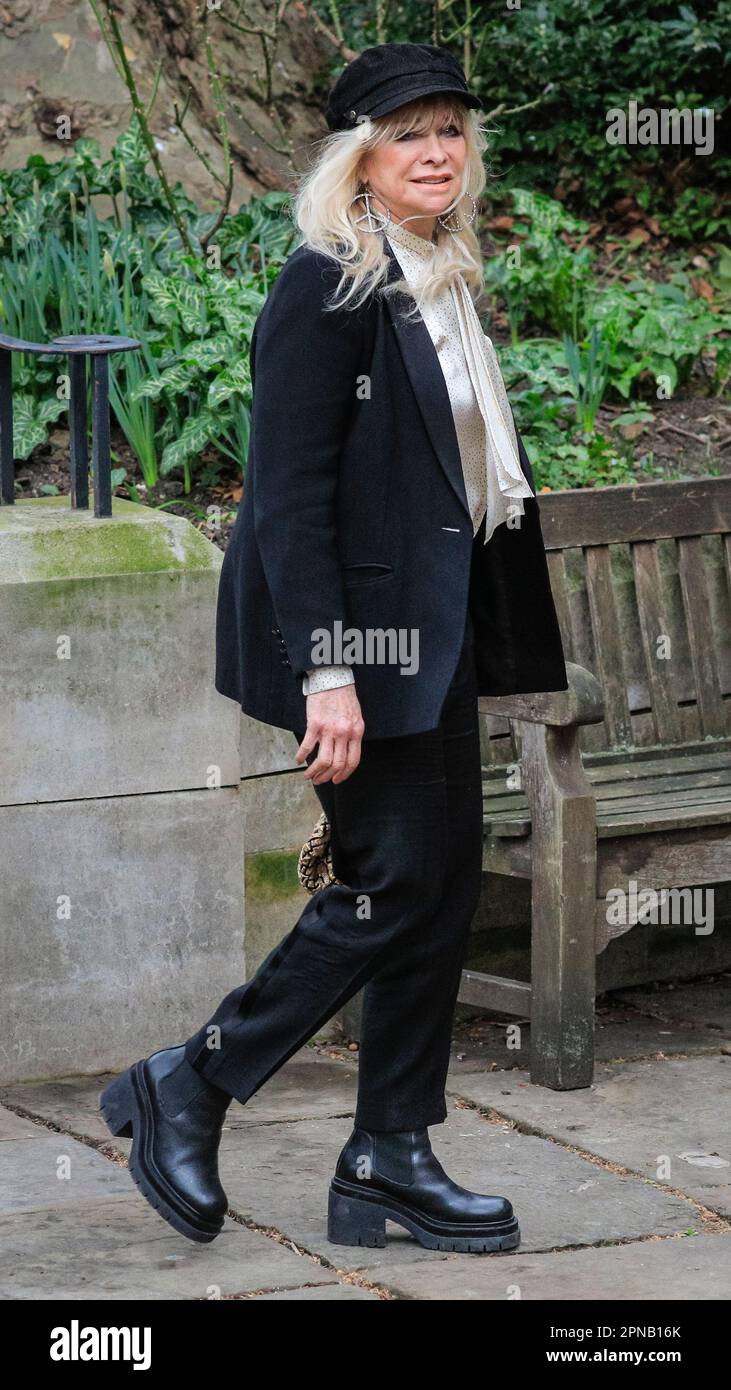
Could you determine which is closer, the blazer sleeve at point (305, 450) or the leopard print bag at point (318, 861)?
the blazer sleeve at point (305, 450)

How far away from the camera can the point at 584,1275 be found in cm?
281

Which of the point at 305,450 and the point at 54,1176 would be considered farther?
the point at 54,1176

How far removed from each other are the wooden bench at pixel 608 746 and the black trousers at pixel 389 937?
0.80 meters

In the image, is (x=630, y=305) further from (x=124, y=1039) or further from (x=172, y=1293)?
(x=172, y=1293)

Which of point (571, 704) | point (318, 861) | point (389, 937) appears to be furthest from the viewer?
point (571, 704)

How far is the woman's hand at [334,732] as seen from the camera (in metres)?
2.67

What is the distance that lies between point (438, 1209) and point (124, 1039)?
1159mm

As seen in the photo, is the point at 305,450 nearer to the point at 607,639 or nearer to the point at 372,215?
the point at 372,215

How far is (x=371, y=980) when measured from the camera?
9.38ft

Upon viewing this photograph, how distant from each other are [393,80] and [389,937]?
4.21 ft

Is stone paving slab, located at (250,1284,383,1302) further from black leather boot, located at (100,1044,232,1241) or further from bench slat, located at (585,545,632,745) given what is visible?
bench slat, located at (585,545,632,745)

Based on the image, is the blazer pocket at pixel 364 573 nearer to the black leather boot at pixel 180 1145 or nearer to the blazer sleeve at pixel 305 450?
the blazer sleeve at pixel 305 450

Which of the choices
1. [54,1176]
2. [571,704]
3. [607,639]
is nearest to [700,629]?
[607,639]

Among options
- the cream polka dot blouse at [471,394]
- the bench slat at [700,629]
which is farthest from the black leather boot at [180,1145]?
the bench slat at [700,629]
